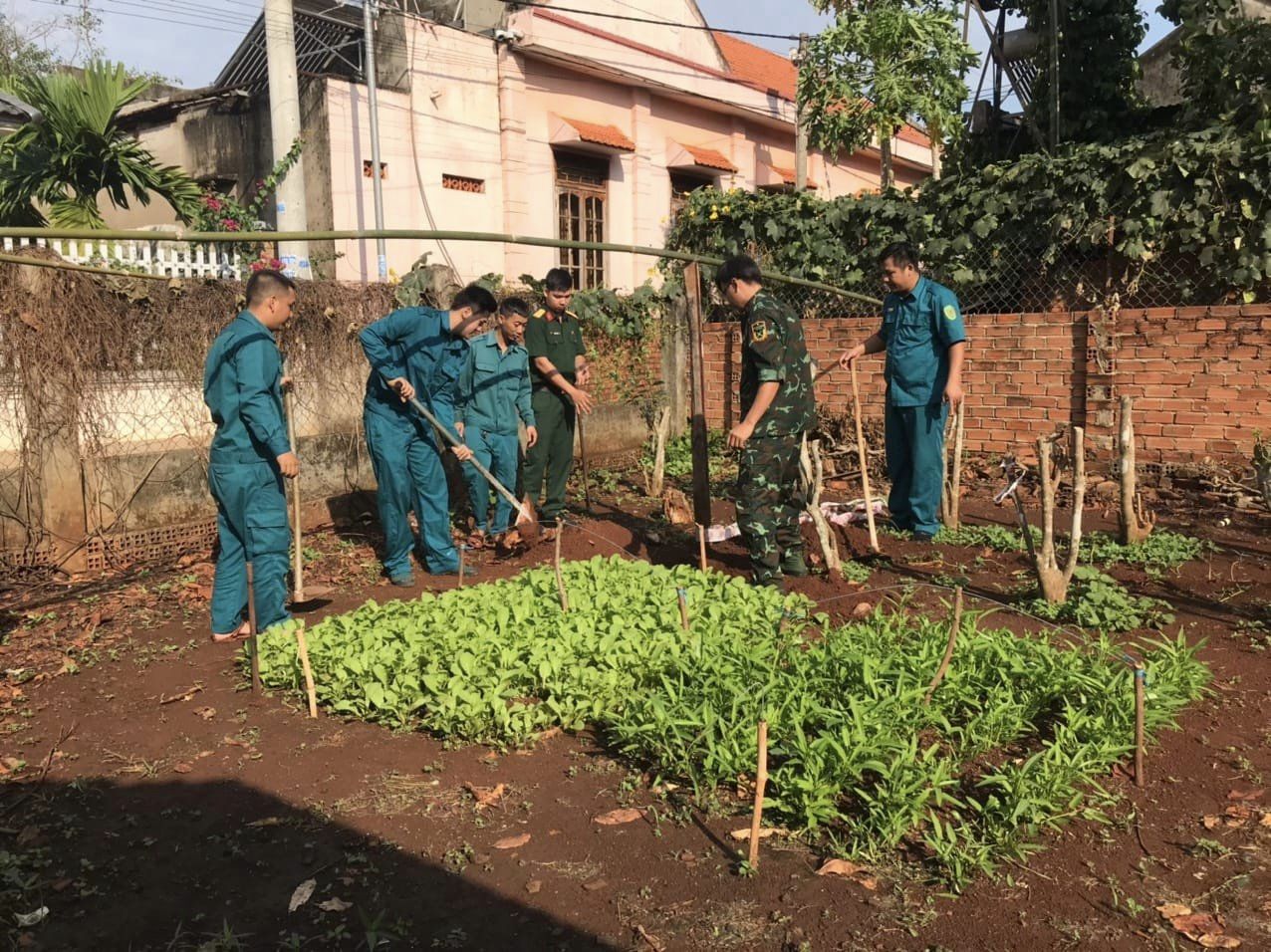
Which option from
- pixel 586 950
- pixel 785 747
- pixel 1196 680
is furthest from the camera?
pixel 1196 680

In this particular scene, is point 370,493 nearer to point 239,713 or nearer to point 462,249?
point 239,713

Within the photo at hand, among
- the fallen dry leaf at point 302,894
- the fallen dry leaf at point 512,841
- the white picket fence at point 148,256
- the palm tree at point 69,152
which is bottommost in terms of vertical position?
the fallen dry leaf at point 302,894

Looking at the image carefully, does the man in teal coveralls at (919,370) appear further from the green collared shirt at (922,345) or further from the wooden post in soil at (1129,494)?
the wooden post in soil at (1129,494)

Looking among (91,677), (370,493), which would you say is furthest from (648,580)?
(370,493)

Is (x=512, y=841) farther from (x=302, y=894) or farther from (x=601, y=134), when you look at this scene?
(x=601, y=134)

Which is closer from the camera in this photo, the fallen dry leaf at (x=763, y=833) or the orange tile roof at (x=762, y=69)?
the fallen dry leaf at (x=763, y=833)

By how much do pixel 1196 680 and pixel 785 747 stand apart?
Result: 1.74 meters

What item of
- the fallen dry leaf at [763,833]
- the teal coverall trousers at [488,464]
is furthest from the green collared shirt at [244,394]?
the fallen dry leaf at [763,833]

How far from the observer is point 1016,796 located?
2830 mm

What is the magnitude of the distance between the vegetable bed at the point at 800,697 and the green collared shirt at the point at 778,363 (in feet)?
3.97

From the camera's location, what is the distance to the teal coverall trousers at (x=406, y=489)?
600 centimetres

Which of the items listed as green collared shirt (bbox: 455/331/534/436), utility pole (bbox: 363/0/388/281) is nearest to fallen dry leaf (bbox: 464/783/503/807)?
green collared shirt (bbox: 455/331/534/436)

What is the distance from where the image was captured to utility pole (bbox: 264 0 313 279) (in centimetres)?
1127

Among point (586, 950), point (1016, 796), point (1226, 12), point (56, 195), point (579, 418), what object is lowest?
point (586, 950)
